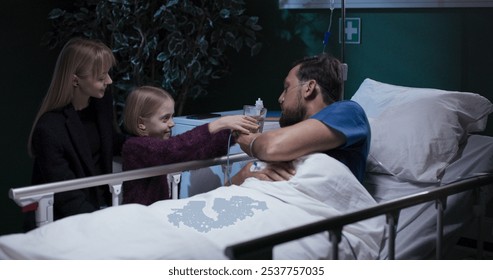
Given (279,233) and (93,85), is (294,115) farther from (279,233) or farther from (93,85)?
(279,233)

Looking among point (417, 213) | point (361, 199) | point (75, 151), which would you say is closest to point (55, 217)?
point (75, 151)

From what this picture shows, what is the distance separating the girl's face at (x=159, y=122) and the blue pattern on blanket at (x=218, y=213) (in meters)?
0.50

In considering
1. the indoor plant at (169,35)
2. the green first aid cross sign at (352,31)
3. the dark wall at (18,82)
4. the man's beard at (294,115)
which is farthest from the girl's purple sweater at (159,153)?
the dark wall at (18,82)

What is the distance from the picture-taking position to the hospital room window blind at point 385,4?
2768 millimetres

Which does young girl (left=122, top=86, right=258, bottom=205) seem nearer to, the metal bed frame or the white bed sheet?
the metal bed frame

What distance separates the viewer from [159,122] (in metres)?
2.36

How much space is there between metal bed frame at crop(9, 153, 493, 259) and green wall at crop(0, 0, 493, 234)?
2.88 feet

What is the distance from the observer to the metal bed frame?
134 centimetres

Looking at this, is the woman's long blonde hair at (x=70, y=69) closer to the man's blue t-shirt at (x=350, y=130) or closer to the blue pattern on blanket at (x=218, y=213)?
the blue pattern on blanket at (x=218, y=213)

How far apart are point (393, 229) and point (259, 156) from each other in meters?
0.55

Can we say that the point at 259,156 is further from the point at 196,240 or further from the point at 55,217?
the point at 55,217

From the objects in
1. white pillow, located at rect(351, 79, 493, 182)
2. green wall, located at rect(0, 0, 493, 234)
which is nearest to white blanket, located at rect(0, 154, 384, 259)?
white pillow, located at rect(351, 79, 493, 182)

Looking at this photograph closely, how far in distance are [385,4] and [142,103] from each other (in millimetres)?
1280
